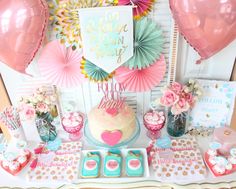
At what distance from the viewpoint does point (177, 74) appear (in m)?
1.22

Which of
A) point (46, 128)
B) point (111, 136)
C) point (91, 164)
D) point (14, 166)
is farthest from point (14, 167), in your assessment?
point (111, 136)

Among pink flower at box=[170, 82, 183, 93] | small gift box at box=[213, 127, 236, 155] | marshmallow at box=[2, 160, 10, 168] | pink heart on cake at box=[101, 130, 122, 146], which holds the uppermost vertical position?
pink flower at box=[170, 82, 183, 93]

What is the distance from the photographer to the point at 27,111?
1.15 m

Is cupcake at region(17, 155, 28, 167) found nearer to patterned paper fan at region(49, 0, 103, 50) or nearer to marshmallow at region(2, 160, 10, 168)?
marshmallow at region(2, 160, 10, 168)

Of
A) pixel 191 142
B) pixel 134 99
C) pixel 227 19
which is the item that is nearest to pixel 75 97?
pixel 134 99

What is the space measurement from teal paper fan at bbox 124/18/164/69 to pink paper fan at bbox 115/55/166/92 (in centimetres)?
3

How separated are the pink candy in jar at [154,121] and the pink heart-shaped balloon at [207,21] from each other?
1.31 feet

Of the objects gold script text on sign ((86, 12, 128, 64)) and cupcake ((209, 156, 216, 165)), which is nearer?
gold script text on sign ((86, 12, 128, 64))

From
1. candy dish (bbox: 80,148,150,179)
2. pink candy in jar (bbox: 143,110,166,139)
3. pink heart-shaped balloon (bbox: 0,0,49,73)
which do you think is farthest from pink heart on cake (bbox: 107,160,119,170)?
pink heart-shaped balloon (bbox: 0,0,49,73)

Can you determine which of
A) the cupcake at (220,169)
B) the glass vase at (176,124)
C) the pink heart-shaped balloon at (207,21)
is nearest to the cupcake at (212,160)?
the cupcake at (220,169)

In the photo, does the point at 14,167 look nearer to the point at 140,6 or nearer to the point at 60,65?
the point at 60,65

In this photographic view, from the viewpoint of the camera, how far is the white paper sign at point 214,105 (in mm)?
1187

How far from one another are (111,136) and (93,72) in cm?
30

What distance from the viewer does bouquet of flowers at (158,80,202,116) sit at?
3.66 feet
